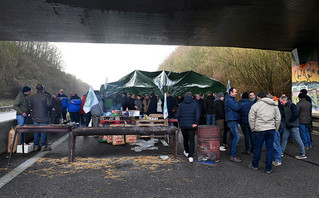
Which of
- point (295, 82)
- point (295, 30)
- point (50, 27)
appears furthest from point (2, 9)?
point (295, 82)

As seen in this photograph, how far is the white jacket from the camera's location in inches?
199

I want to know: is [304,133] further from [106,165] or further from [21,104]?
[21,104]

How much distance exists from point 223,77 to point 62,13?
623 inches

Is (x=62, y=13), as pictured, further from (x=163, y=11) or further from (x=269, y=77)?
(x=269, y=77)

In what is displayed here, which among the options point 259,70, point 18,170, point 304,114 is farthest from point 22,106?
point 259,70

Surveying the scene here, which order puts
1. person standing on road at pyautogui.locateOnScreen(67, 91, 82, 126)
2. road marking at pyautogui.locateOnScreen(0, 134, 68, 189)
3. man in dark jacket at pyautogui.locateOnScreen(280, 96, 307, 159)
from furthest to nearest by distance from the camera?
person standing on road at pyautogui.locateOnScreen(67, 91, 82, 126)
man in dark jacket at pyautogui.locateOnScreen(280, 96, 307, 159)
road marking at pyautogui.locateOnScreen(0, 134, 68, 189)

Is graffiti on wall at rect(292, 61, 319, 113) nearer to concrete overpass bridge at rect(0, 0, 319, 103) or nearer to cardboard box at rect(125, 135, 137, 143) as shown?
concrete overpass bridge at rect(0, 0, 319, 103)

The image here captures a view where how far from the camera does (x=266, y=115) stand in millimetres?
5066

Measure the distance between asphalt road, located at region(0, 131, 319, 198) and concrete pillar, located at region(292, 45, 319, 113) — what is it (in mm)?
6354

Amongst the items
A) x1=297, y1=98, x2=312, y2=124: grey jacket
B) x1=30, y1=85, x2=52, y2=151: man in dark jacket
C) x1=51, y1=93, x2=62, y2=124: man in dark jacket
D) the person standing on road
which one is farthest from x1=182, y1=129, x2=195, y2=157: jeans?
x1=51, y1=93, x2=62, y2=124: man in dark jacket

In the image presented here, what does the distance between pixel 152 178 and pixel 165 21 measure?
6.25 meters

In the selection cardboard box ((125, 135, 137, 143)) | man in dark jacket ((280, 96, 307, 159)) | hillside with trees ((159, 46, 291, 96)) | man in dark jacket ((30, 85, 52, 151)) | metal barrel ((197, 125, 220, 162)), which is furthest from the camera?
hillside with trees ((159, 46, 291, 96))

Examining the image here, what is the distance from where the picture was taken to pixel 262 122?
509 centimetres

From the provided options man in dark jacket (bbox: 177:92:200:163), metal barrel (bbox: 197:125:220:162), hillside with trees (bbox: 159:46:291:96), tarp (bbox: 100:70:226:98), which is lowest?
metal barrel (bbox: 197:125:220:162)
